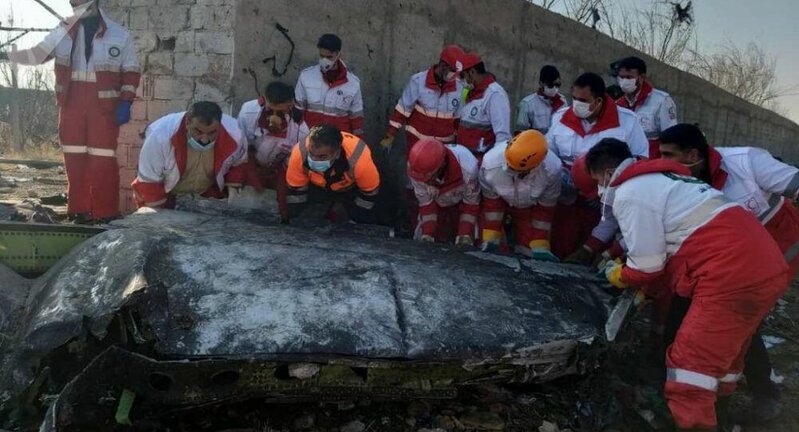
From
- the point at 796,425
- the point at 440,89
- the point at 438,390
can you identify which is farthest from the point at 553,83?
the point at 438,390

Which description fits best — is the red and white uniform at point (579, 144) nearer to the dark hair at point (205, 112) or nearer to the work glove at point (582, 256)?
the work glove at point (582, 256)

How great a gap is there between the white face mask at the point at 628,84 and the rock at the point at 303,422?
414 cm

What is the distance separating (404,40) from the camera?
5758 mm

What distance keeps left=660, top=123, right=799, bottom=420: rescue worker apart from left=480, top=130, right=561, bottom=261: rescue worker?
0.82 m

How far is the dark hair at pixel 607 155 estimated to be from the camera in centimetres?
298

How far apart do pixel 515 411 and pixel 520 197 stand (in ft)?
5.42

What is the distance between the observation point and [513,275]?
2.94m

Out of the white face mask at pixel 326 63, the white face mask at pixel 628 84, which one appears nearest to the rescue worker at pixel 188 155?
the white face mask at pixel 326 63

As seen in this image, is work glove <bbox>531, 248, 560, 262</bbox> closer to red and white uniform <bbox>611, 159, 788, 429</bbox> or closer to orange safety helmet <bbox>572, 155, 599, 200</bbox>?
orange safety helmet <bbox>572, 155, 599, 200</bbox>

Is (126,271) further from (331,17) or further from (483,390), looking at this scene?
(331,17)

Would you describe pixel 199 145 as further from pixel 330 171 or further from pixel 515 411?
pixel 515 411

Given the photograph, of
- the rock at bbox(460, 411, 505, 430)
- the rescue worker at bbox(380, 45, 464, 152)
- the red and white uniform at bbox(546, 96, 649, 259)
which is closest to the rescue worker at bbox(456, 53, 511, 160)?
the rescue worker at bbox(380, 45, 464, 152)

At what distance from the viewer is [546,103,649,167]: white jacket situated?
4.09m

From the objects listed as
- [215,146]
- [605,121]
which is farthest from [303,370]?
[605,121]
